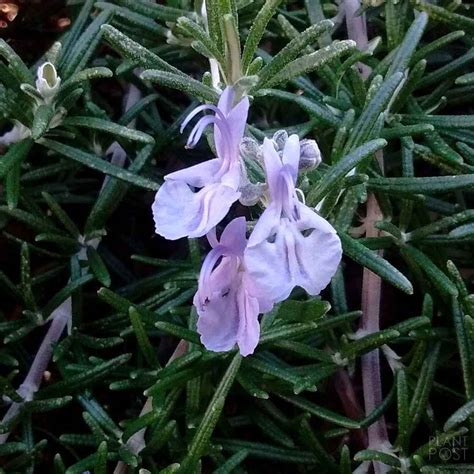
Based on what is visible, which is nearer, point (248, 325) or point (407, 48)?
point (248, 325)

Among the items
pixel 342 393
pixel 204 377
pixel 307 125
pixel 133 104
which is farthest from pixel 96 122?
pixel 342 393

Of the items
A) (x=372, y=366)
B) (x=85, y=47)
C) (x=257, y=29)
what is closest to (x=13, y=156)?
(x=85, y=47)

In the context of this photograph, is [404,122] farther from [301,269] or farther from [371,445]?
[301,269]

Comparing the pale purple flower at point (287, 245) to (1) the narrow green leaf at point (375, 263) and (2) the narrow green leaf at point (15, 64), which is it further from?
(2) the narrow green leaf at point (15, 64)

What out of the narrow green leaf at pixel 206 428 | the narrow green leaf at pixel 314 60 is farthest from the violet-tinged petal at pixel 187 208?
the narrow green leaf at pixel 206 428

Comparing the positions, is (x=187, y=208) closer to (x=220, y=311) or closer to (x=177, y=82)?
(x=220, y=311)

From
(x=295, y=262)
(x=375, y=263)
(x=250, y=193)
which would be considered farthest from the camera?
(x=375, y=263)

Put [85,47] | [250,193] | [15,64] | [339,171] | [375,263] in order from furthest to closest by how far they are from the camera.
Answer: [85,47]
[15,64]
[375,263]
[339,171]
[250,193]

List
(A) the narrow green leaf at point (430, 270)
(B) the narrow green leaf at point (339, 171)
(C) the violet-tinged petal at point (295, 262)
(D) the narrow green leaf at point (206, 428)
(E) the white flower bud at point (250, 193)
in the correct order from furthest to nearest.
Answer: (A) the narrow green leaf at point (430, 270)
(D) the narrow green leaf at point (206, 428)
(B) the narrow green leaf at point (339, 171)
(E) the white flower bud at point (250, 193)
(C) the violet-tinged petal at point (295, 262)
